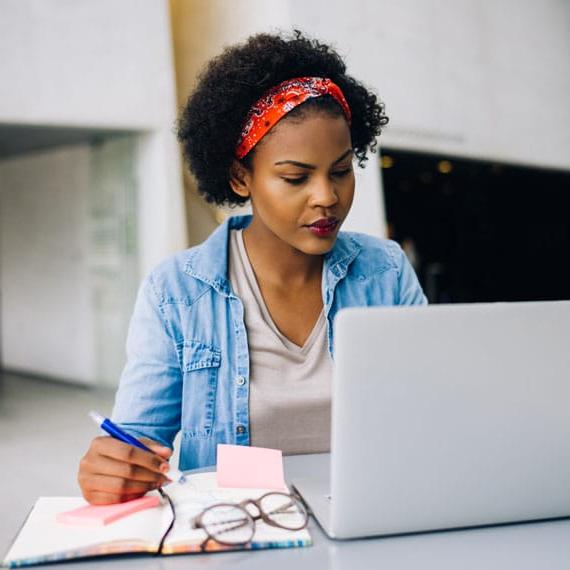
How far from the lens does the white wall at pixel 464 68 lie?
5.75m

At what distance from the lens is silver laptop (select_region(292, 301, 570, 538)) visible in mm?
736

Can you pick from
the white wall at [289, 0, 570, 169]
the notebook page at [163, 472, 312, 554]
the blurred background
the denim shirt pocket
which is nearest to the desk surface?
the notebook page at [163, 472, 312, 554]

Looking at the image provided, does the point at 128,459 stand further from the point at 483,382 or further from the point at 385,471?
the point at 483,382

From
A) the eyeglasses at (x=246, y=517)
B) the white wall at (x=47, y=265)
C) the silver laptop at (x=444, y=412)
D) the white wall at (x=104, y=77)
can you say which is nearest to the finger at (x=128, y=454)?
the eyeglasses at (x=246, y=517)

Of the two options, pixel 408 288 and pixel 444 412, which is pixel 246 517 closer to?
pixel 444 412

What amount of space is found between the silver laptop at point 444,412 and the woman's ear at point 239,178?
0.90m

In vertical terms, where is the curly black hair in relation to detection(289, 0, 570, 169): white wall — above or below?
below

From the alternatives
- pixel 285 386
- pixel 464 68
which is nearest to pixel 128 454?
pixel 285 386

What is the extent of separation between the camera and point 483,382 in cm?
76

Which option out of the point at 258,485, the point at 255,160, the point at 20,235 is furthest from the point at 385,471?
the point at 20,235

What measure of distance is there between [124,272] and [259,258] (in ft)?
13.5

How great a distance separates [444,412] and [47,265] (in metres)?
6.89

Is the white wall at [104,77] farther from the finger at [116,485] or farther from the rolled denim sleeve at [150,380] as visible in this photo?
the finger at [116,485]

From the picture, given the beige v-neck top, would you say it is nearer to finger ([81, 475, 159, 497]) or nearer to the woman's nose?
the woman's nose
